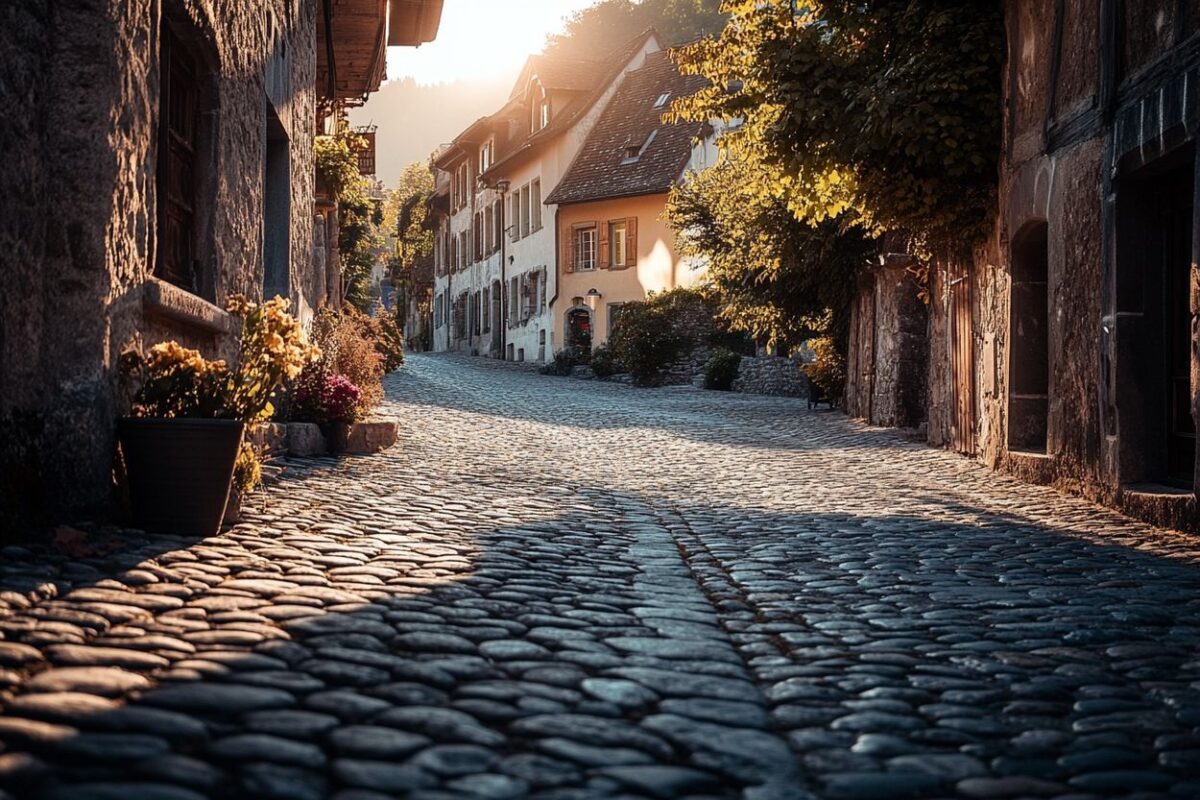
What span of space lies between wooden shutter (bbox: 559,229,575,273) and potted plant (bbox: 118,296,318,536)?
27.6 m

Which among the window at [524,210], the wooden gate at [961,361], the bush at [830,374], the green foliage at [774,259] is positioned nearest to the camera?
the wooden gate at [961,361]

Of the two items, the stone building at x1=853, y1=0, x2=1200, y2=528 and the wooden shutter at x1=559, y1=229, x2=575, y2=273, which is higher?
the wooden shutter at x1=559, y1=229, x2=575, y2=273

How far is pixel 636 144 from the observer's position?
31.5 m

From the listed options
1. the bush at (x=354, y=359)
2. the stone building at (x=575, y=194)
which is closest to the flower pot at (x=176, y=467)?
the bush at (x=354, y=359)

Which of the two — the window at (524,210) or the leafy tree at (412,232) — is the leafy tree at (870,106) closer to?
the window at (524,210)

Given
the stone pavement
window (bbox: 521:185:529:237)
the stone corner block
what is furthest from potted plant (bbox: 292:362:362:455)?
window (bbox: 521:185:529:237)

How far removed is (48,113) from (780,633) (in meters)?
3.61

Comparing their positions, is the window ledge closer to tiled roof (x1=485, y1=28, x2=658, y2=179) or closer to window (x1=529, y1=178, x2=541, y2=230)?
tiled roof (x1=485, y1=28, x2=658, y2=179)

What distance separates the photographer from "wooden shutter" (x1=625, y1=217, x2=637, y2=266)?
30.7 metres

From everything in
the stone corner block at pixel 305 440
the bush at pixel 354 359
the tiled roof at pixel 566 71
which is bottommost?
the stone corner block at pixel 305 440

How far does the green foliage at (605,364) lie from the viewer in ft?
92.8

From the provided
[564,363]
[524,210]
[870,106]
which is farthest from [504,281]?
[870,106]

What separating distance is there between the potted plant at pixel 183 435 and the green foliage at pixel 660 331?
2093 cm

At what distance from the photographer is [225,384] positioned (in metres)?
5.39
